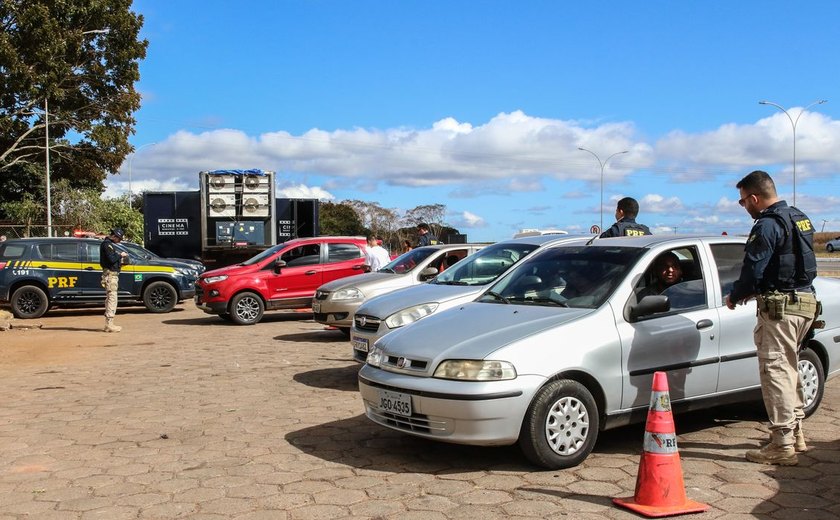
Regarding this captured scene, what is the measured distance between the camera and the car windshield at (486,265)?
9000 mm

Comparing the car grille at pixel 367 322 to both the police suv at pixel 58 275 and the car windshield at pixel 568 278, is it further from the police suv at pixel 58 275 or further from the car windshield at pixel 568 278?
the police suv at pixel 58 275

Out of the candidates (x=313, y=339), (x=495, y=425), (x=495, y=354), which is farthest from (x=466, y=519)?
(x=313, y=339)

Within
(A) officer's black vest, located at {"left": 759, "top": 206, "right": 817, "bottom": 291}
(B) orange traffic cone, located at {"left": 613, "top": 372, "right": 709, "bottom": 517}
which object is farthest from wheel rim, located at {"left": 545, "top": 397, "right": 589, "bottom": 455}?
(A) officer's black vest, located at {"left": 759, "top": 206, "right": 817, "bottom": 291}

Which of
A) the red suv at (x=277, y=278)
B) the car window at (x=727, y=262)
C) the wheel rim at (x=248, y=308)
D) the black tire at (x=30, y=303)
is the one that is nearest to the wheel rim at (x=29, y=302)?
the black tire at (x=30, y=303)

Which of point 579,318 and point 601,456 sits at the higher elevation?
point 579,318

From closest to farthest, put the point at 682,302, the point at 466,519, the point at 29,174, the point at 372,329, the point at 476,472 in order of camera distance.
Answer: the point at 466,519 < the point at 476,472 < the point at 682,302 < the point at 372,329 < the point at 29,174

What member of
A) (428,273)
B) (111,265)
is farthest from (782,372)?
(111,265)

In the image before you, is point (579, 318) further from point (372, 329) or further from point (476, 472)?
point (372, 329)

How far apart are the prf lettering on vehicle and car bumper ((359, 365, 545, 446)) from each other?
45.5 feet

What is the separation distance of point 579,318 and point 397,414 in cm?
140

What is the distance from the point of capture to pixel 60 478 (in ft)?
16.9

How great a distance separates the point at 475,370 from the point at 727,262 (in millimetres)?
2546

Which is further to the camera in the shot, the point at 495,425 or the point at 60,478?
the point at 60,478

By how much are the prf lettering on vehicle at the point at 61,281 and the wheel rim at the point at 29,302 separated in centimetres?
38
